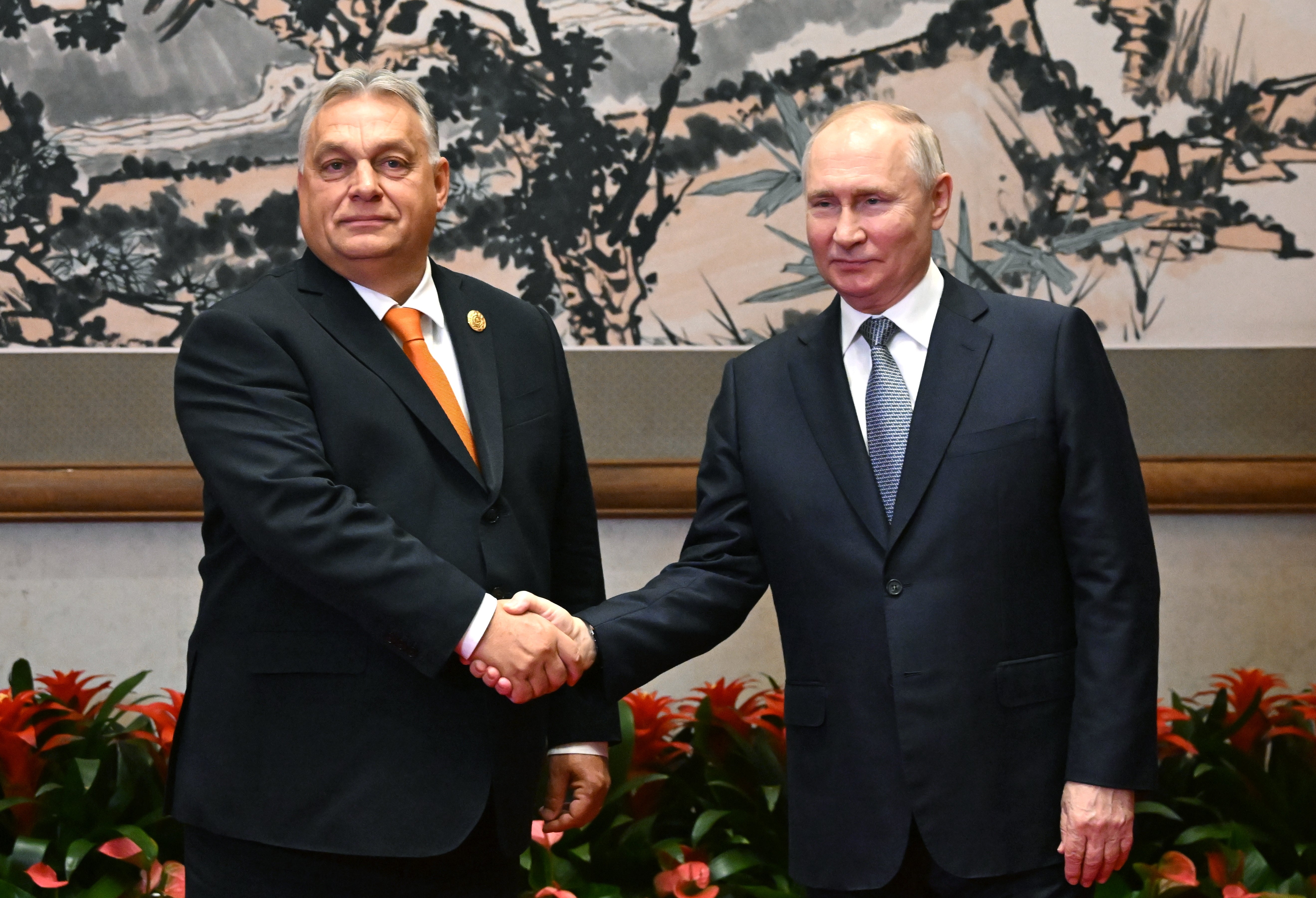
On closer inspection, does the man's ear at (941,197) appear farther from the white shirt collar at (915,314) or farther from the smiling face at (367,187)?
the smiling face at (367,187)

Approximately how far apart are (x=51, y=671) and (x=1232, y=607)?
9.82 feet

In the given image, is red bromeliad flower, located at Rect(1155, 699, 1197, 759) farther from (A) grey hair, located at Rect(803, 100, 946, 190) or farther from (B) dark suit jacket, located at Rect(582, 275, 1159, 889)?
(A) grey hair, located at Rect(803, 100, 946, 190)

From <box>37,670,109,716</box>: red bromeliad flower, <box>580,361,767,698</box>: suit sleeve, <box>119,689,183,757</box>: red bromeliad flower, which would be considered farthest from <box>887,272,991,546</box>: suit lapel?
<box>37,670,109,716</box>: red bromeliad flower

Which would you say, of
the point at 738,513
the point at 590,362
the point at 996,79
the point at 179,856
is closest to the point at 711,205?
the point at 590,362

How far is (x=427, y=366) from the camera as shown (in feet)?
5.70

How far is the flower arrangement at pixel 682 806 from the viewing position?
2301mm

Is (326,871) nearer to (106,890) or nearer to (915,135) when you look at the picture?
(106,890)

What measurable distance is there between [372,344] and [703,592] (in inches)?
24.1

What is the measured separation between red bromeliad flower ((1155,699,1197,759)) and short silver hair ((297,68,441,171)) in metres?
1.83

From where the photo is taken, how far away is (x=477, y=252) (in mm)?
3102

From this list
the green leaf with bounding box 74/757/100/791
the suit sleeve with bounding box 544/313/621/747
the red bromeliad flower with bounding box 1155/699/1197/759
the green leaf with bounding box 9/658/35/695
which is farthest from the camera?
the green leaf with bounding box 9/658/35/695

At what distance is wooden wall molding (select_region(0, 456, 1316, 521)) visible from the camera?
302 centimetres

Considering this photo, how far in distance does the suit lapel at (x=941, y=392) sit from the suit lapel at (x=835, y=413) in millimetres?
41

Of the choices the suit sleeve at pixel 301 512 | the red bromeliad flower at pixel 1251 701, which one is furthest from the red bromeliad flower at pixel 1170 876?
the suit sleeve at pixel 301 512
